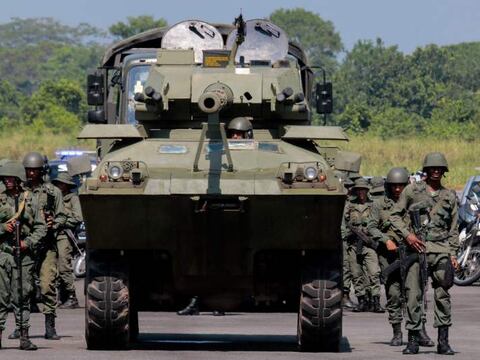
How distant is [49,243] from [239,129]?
7.86 feet

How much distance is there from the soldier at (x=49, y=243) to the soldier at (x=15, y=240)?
669 millimetres

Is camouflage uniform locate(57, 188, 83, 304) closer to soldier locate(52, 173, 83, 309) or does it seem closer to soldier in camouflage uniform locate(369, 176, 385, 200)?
soldier locate(52, 173, 83, 309)

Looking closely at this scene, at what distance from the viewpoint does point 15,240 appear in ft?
55.4

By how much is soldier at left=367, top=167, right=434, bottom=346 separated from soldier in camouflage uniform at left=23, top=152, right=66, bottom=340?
125 inches

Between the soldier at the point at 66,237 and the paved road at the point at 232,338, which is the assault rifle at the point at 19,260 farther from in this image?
the soldier at the point at 66,237

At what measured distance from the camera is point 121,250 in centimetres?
1628

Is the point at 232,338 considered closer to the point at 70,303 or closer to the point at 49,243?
the point at 49,243

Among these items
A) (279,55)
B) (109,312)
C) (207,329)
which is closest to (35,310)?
(207,329)

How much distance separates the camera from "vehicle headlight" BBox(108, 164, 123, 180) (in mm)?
15812

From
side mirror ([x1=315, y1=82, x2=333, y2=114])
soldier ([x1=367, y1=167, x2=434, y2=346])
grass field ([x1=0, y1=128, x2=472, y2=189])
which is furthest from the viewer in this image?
grass field ([x1=0, y1=128, x2=472, y2=189])

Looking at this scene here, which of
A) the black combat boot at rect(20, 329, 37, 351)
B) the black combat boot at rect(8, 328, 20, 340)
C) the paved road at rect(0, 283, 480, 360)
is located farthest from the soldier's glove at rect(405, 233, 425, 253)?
the black combat boot at rect(8, 328, 20, 340)

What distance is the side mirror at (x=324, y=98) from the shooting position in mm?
23562

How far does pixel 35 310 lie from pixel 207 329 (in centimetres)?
355

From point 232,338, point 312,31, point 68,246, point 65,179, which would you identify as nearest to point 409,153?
point 68,246
